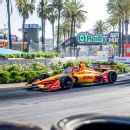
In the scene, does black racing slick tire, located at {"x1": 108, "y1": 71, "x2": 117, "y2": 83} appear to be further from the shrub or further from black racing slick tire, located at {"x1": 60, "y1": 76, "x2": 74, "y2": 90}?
the shrub

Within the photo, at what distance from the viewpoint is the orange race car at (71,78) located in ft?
61.8

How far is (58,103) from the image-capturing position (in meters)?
15.1

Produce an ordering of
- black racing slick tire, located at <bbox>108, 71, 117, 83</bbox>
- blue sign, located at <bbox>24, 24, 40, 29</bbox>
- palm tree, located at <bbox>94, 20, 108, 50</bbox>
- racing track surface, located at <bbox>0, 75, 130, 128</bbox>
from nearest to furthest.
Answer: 1. racing track surface, located at <bbox>0, 75, 130, 128</bbox>
2. black racing slick tire, located at <bbox>108, 71, 117, 83</bbox>
3. blue sign, located at <bbox>24, 24, 40, 29</bbox>
4. palm tree, located at <bbox>94, 20, 108, 50</bbox>

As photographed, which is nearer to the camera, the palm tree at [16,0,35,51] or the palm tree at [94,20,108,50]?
the palm tree at [16,0,35,51]

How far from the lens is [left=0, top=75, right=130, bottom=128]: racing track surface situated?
39.8 ft

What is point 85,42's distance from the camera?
6353 centimetres

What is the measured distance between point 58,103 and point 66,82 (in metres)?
4.11

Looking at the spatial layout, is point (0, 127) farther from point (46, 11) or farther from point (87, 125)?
point (46, 11)

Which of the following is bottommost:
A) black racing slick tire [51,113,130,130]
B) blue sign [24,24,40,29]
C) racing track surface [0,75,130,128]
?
racing track surface [0,75,130,128]

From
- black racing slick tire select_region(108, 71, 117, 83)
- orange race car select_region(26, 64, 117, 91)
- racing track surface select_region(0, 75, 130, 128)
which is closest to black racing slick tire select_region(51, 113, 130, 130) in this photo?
racing track surface select_region(0, 75, 130, 128)

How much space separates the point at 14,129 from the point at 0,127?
195mm

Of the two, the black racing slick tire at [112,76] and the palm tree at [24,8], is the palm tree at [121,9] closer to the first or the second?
the palm tree at [24,8]

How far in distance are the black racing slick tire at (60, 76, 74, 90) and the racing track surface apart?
1.02 feet

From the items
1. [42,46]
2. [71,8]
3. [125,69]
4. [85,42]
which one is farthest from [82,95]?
[71,8]
